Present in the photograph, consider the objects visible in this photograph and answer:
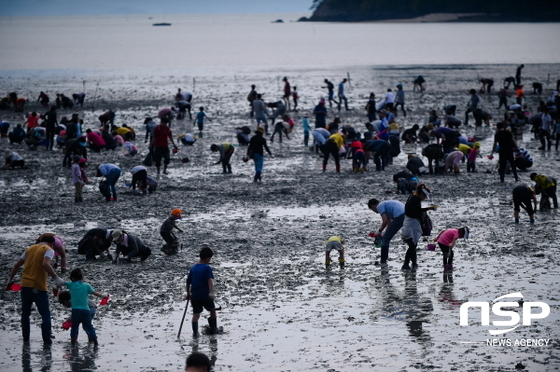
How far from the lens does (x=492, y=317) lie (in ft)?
37.2

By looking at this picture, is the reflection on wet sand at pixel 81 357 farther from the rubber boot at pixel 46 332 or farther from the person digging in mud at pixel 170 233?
the person digging in mud at pixel 170 233

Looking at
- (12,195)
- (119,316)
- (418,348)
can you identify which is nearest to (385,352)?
(418,348)

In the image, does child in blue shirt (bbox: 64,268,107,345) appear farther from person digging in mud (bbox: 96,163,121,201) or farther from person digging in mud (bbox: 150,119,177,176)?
person digging in mud (bbox: 150,119,177,176)

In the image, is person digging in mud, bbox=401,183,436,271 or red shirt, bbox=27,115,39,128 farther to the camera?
red shirt, bbox=27,115,39,128

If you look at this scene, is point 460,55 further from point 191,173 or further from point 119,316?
point 119,316

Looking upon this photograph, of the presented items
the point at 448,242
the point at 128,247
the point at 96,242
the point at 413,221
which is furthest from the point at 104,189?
the point at 448,242

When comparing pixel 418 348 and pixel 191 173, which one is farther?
pixel 191 173

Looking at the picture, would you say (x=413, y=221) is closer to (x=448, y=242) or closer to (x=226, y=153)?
(x=448, y=242)

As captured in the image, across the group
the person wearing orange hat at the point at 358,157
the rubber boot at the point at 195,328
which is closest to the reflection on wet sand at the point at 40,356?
the rubber boot at the point at 195,328

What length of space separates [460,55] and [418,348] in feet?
301

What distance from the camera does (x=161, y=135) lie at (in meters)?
23.3

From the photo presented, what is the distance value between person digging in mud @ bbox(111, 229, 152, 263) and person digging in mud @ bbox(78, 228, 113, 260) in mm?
218

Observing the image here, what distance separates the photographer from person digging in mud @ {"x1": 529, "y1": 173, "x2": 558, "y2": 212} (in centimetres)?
1789

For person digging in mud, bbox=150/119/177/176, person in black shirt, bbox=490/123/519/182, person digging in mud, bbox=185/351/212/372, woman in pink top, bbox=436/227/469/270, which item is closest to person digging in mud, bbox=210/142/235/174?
person digging in mud, bbox=150/119/177/176
